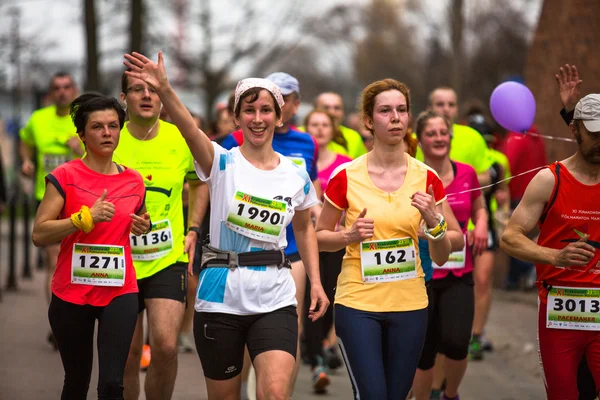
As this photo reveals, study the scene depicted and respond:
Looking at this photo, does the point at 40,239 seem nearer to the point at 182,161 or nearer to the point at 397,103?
the point at 182,161

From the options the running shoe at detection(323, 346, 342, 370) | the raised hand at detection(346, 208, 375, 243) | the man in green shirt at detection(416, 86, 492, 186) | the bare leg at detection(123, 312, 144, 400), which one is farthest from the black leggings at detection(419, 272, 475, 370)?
the running shoe at detection(323, 346, 342, 370)

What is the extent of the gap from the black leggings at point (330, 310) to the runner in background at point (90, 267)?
8.76ft

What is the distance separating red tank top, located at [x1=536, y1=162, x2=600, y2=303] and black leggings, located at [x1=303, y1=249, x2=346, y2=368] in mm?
2933

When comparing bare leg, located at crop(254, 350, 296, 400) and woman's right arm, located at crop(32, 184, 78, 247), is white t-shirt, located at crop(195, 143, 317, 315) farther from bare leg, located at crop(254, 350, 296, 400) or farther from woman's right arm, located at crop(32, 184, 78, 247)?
woman's right arm, located at crop(32, 184, 78, 247)

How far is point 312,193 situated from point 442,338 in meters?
1.88

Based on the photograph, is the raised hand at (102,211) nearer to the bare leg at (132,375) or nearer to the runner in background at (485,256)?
the bare leg at (132,375)

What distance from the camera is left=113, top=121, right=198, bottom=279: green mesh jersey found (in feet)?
22.7

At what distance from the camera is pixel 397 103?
6055mm

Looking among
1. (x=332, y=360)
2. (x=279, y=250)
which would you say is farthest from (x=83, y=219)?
(x=332, y=360)

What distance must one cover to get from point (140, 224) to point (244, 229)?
802 mm

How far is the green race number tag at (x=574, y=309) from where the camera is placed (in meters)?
5.62

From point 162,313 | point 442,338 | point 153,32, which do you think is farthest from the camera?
point 153,32

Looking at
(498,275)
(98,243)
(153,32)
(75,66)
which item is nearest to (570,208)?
(98,243)

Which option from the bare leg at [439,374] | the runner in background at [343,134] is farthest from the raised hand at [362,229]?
the runner in background at [343,134]
